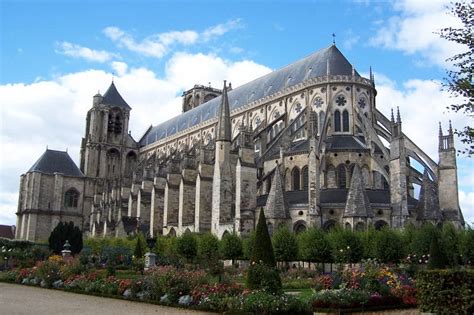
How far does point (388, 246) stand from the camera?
29.4 meters

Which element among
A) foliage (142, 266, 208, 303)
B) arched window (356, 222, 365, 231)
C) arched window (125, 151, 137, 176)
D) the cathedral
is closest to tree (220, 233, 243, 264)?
the cathedral

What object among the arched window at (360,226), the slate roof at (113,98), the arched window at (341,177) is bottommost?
the arched window at (360,226)

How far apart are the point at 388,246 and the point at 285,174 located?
39.4ft

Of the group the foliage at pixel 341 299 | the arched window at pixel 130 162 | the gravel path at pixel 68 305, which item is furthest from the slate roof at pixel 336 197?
the arched window at pixel 130 162

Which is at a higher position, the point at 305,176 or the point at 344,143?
the point at 344,143

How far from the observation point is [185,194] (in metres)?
44.0

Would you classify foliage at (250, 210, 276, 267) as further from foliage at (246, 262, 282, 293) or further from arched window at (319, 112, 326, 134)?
arched window at (319, 112, 326, 134)

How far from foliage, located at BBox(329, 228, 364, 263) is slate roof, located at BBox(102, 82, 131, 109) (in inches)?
2057

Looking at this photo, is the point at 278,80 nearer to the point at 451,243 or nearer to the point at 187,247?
the point at 187,247

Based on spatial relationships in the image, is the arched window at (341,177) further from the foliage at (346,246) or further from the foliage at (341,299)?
the foliage at (341,299)

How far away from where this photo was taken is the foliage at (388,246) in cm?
2914

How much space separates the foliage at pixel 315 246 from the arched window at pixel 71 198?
141ft

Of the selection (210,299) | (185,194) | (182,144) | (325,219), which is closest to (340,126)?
(325,219)

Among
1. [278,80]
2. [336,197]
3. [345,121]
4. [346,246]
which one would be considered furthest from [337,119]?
[346,246]
